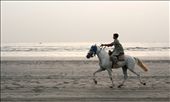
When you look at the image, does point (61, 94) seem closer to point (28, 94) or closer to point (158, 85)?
point (28, 94)

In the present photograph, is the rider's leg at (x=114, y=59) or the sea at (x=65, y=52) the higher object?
the rider's leg at (x=114, y=59)

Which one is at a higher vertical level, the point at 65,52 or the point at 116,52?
the point at 116,52

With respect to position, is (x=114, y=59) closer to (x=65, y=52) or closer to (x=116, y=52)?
(x=116, y=52)

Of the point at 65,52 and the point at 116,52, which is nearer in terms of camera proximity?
the point at 116,52

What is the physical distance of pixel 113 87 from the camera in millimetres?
16234

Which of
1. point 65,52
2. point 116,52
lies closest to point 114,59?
point 116,52

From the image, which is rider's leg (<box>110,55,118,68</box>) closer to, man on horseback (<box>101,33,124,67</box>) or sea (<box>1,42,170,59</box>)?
man on horseback (<box>101,33,124,67</box>)

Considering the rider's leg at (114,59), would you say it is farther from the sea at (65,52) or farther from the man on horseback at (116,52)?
the sea at (65,52)

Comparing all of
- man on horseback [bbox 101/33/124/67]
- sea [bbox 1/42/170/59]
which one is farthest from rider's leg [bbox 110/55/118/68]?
sea [bbox 1/42/170/59]

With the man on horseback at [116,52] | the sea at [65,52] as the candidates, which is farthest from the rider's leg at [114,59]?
the sea at [65,52]

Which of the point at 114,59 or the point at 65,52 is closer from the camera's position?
the point at 114,59

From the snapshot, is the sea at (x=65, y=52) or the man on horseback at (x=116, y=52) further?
the sea at (x=65, y=52)

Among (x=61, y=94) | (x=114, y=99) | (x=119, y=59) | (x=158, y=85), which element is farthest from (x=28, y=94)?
(x=158, y=85)

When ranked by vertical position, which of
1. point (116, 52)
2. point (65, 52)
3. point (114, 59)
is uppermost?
point (116, 52)
